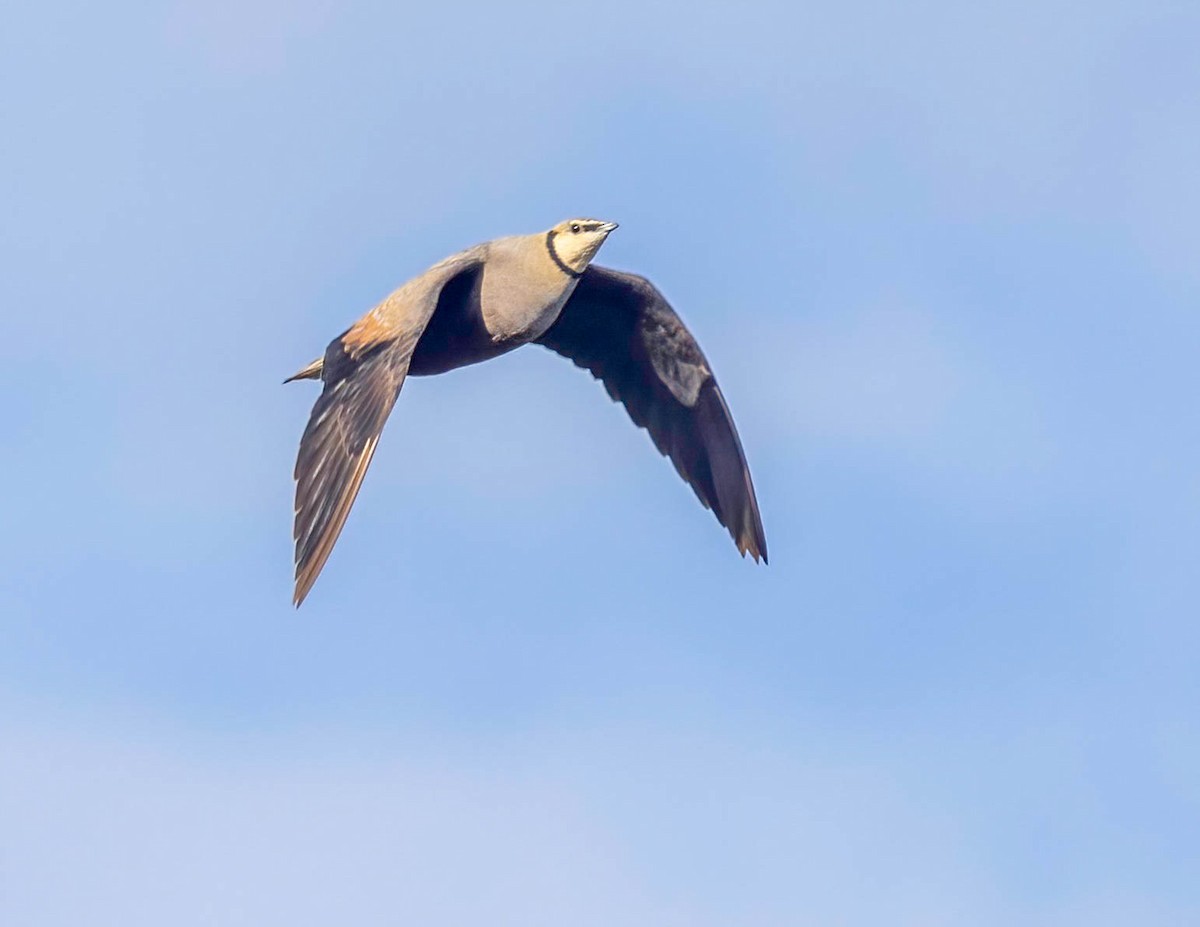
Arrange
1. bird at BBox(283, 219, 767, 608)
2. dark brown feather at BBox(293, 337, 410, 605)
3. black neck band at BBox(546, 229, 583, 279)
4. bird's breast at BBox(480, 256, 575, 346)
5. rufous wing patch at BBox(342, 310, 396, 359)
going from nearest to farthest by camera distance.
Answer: dark brown feather at BBox(293, 337, 410, 605) < bird at BBox(283, 219, 767, 608) < rufous wing patch at BBox(342, 310, 396, 359) < bird's breast at BBox(480, 256, 575, 346) < black neck band at BBox(546, 229, 583, 279)

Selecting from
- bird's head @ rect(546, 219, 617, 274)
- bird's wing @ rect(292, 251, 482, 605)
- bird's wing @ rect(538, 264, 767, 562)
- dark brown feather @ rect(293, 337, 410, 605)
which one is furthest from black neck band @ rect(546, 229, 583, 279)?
dark brown feather @ rect(293, 337, 410, 605)

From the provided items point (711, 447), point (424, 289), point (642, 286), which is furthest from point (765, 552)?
point (424, 289)

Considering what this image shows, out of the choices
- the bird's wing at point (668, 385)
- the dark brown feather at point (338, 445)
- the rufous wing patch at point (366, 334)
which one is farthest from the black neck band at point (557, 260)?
the dark brown feather at point (338, 445)

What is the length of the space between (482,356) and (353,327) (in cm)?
139

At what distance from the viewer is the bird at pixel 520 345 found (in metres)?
19.2

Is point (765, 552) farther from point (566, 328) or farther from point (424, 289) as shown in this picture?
point (424, 289)

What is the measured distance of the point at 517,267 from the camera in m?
21.2

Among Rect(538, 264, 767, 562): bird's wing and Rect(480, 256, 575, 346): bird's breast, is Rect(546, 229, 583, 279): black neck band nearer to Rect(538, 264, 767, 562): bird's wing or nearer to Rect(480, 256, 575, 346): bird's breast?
Rect(480, 256, 575, 346): bird's breast

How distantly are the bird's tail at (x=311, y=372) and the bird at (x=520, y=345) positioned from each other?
15 millimetres

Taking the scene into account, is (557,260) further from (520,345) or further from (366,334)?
(366,334)

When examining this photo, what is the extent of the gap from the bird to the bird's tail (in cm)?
2

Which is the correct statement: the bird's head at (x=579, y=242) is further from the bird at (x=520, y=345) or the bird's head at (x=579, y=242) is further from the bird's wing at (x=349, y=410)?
the bird's wing at (x=349, y=410)

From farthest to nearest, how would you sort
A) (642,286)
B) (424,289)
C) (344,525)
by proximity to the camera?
1. (642,286)
2. (424,289)
3. (344,525)

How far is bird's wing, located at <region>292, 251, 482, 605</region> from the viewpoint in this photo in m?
18.6
